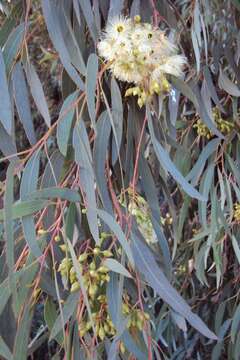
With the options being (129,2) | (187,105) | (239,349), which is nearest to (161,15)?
(129,2)

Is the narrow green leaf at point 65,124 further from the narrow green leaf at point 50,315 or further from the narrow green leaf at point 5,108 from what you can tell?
the narrow green leaf at point 50,315

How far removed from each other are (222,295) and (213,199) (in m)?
0.58

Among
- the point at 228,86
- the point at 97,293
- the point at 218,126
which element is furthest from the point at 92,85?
the point at 218,126

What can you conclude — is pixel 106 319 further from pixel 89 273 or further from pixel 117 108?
pixel 117 108

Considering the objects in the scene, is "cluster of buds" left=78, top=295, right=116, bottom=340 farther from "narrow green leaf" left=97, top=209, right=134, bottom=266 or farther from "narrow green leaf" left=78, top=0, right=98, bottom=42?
"narrow green leaf" left=78, top=0, right=98, bottom=42

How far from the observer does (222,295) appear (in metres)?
1.75

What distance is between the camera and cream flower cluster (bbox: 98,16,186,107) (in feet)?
2.79

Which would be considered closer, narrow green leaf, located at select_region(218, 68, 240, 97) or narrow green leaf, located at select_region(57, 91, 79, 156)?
narrow green leaf, located at select_region(57, 91, 79, 156)

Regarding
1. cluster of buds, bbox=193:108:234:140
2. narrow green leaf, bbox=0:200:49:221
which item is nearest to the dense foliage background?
narrow green leaf, bbox=0:200:49:221

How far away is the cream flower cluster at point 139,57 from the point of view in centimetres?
85

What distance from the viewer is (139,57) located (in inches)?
33.5

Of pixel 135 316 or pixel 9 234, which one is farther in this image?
pixel 135 316

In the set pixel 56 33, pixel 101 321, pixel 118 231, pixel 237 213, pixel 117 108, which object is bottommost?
pixel 237 213

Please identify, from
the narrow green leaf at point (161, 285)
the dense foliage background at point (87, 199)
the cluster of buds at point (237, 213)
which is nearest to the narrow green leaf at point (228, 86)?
the dense foliage background at point (87, 199)
